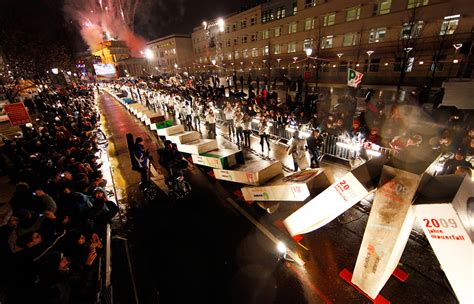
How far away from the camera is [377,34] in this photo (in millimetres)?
27688

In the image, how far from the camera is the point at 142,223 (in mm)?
7254

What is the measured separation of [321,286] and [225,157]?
5.38 meters

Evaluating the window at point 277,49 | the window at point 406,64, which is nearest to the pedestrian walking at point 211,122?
the window at point 406,64

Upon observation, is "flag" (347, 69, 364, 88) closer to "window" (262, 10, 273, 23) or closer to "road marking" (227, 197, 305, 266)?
"road marking" (227, 197, 305, 266)

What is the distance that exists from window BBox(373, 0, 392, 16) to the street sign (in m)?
36.1

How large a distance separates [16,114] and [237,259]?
1589 cm

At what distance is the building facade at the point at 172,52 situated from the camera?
74875 mm

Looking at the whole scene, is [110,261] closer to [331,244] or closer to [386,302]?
[331,244]

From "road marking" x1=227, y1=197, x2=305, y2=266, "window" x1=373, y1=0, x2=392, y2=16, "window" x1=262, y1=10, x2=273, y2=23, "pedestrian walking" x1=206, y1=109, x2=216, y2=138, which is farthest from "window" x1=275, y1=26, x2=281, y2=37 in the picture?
"road marking" x1=227, y1=197, x2=305, y2=266

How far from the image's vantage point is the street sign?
12.9 m

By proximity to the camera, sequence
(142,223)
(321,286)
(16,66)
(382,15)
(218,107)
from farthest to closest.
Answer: (382,15), (16,66), (218,107), (142,223), (321,286)

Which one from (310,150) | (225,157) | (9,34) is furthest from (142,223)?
(9,34)

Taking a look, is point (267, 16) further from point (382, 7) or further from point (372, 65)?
point (372, 65)

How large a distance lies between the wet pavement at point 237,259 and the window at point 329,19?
33.2 meters
